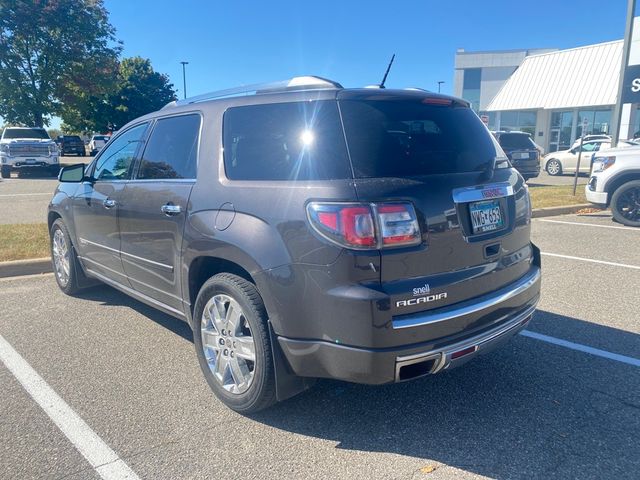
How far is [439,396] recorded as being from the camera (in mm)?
3322

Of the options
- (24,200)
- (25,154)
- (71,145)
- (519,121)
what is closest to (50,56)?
(71,145)

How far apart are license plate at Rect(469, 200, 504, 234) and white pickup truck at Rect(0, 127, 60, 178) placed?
855 inches

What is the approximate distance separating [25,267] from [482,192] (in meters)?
5.69

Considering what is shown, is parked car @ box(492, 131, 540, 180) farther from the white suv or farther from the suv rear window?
the white suv

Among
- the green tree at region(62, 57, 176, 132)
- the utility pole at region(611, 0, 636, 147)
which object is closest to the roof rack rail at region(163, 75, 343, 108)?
the utility pole at region(611, 0, 636, 147)

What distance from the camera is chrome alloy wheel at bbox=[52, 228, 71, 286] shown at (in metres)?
5.42

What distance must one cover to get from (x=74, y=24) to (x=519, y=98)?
28.5m

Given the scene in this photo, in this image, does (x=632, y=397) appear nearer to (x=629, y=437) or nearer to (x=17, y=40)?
(x=629, y=437)

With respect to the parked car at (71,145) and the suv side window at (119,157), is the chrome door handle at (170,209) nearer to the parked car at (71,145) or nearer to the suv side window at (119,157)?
the suv side window at (119,157)

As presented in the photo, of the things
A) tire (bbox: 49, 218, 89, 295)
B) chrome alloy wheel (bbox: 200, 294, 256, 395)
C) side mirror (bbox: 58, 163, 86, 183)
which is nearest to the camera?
chrome alloy wheel (bbox: 200, 294, 256, 395)

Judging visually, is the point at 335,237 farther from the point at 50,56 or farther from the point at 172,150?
the point at 50,56

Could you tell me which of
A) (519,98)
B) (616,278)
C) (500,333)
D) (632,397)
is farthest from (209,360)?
(519,98)

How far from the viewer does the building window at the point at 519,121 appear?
36.4m

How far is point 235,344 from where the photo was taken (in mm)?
3107
